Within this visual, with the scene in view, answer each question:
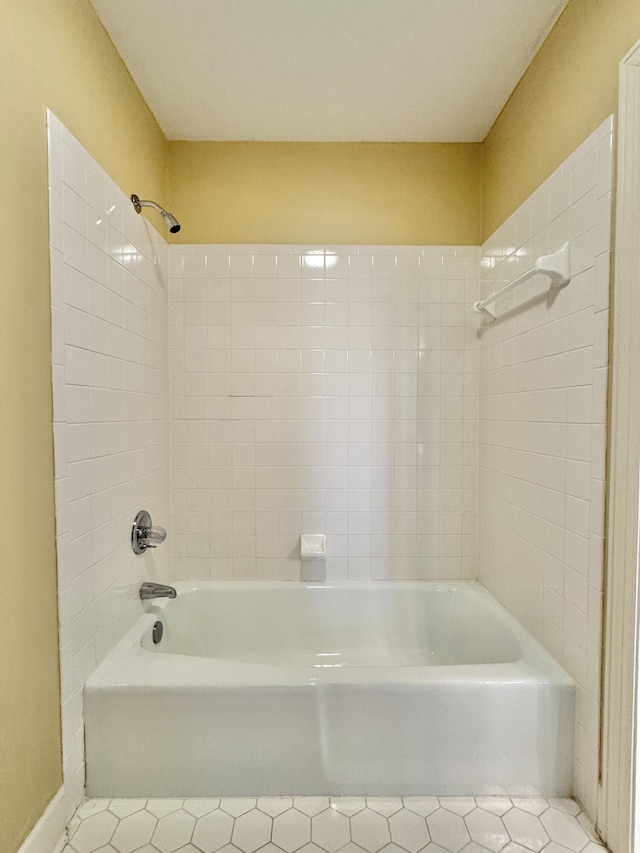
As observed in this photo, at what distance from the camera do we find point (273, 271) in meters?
2.08

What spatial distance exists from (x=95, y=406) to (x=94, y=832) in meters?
1.13

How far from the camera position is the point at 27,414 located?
1053 mm

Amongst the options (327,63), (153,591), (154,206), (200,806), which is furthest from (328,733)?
(327,63)

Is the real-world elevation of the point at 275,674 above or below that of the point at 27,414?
below

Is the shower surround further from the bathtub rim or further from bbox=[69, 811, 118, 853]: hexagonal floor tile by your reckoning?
bbox=[69, 811, 118, 853]: hexagonal floor tile

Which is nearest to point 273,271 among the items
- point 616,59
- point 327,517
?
point 327,517

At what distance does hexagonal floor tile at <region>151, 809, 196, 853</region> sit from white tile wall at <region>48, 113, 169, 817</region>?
0.82ft

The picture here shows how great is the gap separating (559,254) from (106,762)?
194 centimetres

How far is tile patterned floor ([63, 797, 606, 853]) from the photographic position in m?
1.17

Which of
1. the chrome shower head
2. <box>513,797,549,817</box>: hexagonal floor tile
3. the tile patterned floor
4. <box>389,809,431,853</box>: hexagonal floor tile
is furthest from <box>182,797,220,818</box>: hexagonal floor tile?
the chrome shower head

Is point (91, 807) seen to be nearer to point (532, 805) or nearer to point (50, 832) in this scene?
point (50, 832)

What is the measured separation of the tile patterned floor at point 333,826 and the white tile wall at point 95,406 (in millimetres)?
155

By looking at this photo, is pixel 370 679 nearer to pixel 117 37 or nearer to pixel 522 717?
pixel 522 717

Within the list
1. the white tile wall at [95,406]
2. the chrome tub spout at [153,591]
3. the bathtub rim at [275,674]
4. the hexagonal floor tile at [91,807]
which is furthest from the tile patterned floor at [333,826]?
the chrome tub spout at [153,591]
